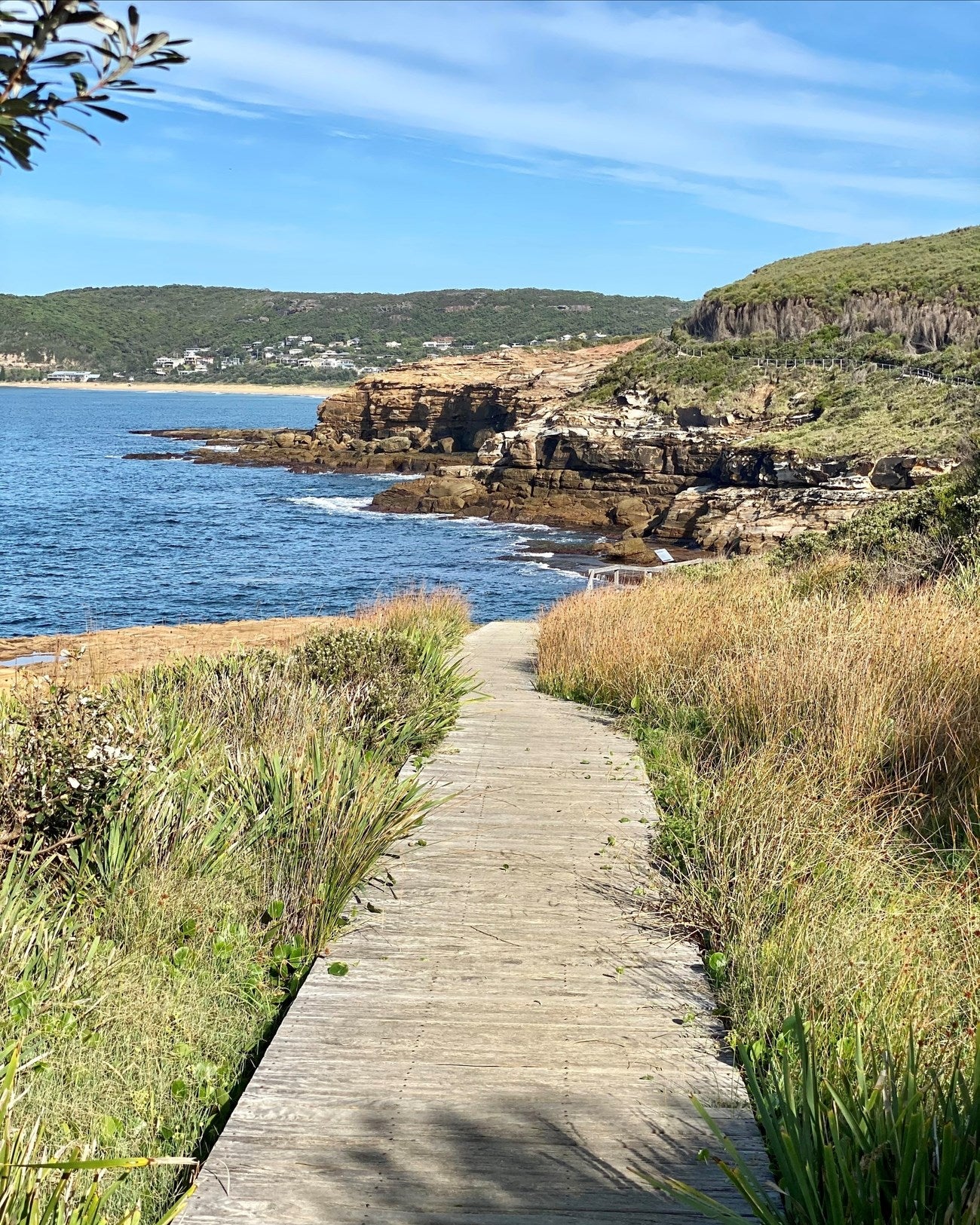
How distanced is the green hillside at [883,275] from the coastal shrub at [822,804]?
A: 2194 inches

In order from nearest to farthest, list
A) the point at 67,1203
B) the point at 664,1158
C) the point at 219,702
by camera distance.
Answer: the point at 67,1203 → the point at 664,1158 → the point at 219,702

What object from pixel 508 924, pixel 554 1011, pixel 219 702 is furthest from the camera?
pixel 219 702

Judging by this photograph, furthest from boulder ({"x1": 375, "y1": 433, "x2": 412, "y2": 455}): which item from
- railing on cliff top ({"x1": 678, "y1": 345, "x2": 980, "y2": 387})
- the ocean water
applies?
railing on cliff top ({"x1": 678, "y1": 345, "x2": 980, "y2": 387})

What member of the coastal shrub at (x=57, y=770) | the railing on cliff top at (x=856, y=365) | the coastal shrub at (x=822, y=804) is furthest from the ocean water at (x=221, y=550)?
the railing on cliff top at (x=856, y=365)

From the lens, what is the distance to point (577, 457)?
54062mm

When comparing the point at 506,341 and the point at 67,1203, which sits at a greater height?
the point at 506,341

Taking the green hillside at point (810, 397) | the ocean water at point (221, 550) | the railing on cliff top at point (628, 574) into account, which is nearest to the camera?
the railing on cliff top at point (628, 574)

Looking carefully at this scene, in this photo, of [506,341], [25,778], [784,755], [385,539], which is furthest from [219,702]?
[506,341]

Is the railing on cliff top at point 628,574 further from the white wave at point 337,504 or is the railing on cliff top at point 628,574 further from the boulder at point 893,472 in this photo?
the white wave at point 337,504

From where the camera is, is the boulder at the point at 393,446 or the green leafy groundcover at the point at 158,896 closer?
the green leafy groundcover at the point at 158,896

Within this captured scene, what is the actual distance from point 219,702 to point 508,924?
10.4 ft

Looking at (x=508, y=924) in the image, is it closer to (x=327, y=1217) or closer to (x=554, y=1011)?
(x=554, y=1011)

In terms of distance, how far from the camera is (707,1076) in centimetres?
408

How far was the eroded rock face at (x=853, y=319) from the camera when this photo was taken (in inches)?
2245
